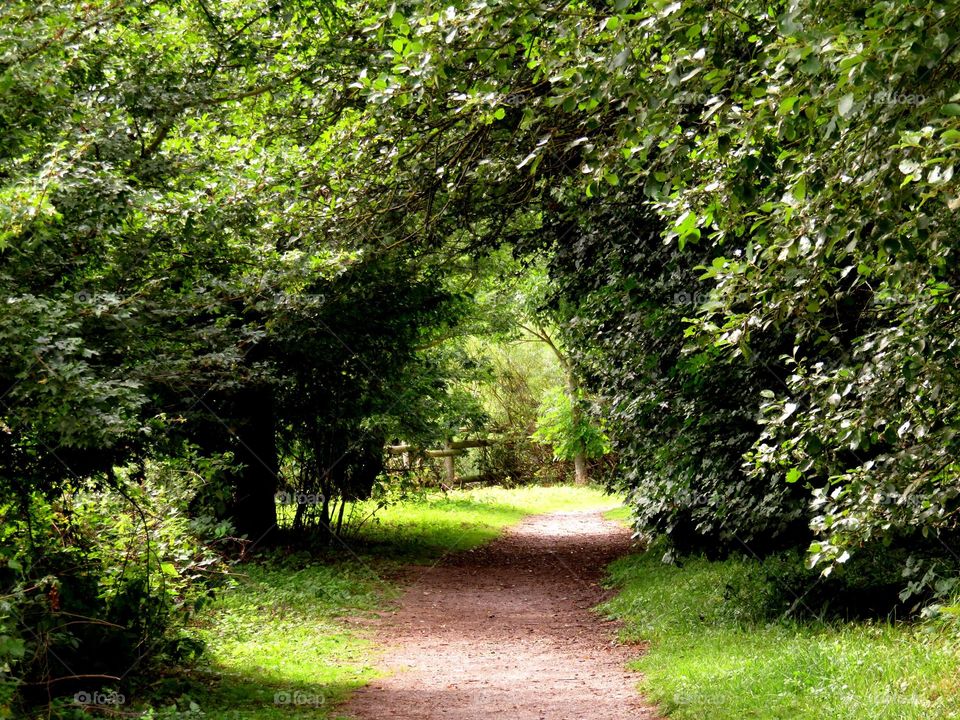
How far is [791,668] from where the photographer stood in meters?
6.89

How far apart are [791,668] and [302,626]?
6790 mm

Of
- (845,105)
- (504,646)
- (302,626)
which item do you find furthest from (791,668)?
(302,626)

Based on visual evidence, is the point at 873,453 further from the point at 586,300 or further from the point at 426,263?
the point at 426,263

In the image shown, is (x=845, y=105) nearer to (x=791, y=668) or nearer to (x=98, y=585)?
(x=791, y=668)

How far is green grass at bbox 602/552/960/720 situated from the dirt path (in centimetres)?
50

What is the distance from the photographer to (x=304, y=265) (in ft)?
29.9

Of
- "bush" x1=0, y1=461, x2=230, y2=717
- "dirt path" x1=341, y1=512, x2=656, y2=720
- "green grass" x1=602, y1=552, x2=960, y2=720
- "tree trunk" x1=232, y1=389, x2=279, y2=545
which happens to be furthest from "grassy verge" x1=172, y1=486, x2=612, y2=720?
"green grass" x1=602, y1=552, x2=960, y2=720

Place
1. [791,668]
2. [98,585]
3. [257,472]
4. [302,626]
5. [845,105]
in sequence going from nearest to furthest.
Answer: [845,105] → [791,668] → [98,585] → [302,626] → [257,472]

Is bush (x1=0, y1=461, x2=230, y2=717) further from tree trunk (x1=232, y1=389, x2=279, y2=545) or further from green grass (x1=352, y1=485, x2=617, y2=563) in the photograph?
green grass (x1=352, y1=485, x2=617, y2=563)

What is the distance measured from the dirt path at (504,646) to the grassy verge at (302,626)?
17.4 inches

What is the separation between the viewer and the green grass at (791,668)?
570 centimetres

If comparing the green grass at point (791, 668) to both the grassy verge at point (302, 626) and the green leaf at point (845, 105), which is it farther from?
the green leaf at point (845, 105)

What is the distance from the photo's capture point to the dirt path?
7.82 m

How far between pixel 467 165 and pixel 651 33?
11.5 ft
